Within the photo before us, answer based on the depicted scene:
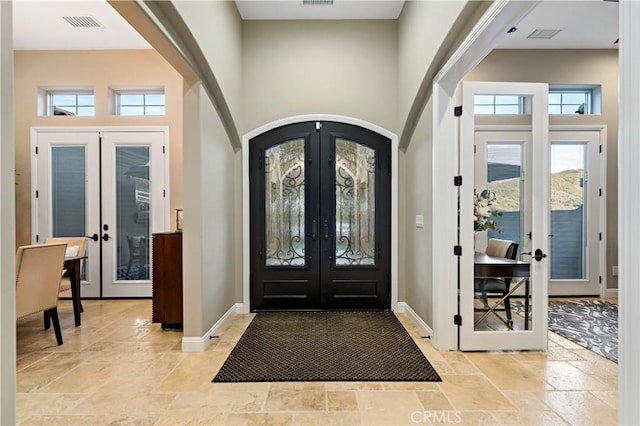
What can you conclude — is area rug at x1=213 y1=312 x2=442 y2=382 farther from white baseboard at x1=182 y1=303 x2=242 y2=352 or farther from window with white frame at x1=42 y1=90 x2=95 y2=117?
window with white frame at x1=42 y1=90 x2=95 y2=117

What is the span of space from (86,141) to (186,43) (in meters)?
3.14

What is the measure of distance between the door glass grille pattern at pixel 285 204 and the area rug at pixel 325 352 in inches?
32.0

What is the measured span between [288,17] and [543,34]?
3421 millimetres

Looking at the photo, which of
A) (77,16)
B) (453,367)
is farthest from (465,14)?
(77,16)

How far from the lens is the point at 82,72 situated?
5.07 metres

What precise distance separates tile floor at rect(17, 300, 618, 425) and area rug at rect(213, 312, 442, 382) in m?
0.12

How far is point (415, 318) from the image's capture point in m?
4.01

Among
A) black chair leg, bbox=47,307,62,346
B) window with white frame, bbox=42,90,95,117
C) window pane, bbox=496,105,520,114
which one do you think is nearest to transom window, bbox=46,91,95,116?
window with white frame, bbox=42,90,95,117

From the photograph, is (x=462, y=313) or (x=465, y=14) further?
(x=462, y=313)

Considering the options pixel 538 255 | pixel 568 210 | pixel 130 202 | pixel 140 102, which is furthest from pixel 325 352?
pixel 140 102

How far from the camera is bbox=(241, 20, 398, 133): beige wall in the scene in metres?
4.55

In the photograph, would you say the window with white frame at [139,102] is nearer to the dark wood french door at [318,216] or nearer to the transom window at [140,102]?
the transom window at [140,102]

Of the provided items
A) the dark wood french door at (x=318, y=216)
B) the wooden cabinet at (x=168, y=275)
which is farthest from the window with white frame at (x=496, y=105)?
the wooden cabinet at (x=168, y=275)

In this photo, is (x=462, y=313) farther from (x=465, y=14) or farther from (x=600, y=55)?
(x=600, y=55)
